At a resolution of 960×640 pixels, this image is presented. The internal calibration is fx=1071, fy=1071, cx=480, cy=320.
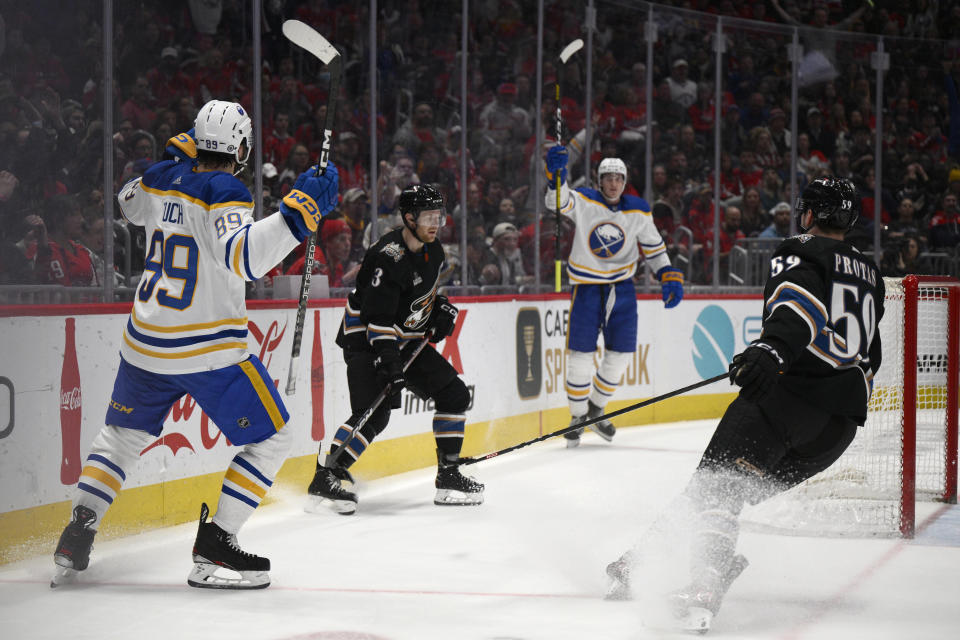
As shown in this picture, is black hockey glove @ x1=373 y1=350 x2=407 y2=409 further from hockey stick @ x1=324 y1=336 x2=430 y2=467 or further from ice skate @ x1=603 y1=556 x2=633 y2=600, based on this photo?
ice skate @ x1=603 y1=556 x2=633 y2=600

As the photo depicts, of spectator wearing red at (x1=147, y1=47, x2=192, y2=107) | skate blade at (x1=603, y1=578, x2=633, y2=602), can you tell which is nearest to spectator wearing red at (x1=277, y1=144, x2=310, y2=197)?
spectator wearing red at (x1=147, y1=47, x2=192, y2=107)

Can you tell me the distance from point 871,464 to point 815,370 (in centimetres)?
175

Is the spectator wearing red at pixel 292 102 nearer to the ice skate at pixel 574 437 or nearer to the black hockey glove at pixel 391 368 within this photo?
the black hockey glove at pixel 391 368

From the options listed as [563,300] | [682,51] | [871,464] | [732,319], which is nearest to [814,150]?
[682,51]

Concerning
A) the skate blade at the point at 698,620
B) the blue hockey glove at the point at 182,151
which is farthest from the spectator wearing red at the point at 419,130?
the skate blade at the point at 698,620

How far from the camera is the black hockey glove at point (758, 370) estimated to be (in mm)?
2502

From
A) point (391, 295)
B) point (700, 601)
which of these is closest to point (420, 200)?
point (391, 295)

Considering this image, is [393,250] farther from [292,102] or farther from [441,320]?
[292,102]

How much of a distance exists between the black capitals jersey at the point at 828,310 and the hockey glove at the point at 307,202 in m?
1.20

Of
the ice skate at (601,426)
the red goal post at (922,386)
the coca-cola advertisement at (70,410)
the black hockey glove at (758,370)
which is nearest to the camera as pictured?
the black hockey glove at (758,370)

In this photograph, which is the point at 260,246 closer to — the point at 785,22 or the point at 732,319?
the point at 732,319

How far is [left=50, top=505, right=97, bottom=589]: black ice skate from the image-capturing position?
3006 millimetres

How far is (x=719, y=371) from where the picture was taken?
7.72 m

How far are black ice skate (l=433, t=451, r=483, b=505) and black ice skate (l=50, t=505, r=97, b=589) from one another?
1.70m
